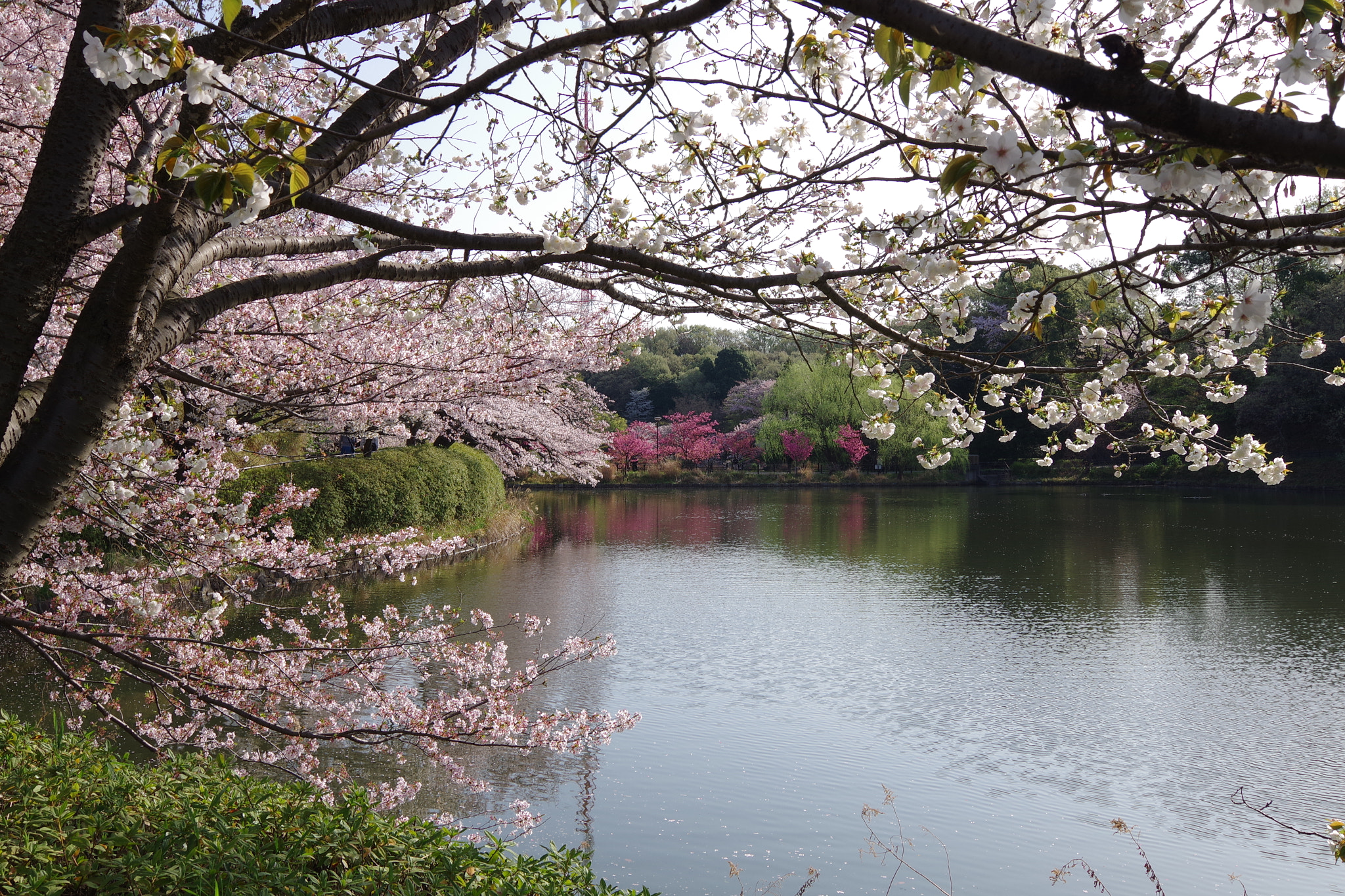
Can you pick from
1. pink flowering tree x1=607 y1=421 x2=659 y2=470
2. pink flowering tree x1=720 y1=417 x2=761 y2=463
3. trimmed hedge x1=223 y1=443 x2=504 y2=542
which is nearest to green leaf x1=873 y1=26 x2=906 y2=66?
trimmed hedge x1=223 y1=443 x2=504 y2=542

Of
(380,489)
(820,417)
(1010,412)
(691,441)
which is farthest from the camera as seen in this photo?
(691,441)

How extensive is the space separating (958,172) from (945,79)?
168 mm

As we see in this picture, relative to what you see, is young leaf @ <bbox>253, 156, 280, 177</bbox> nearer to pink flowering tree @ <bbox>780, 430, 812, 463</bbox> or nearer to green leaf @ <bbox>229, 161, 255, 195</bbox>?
green leaf @ <bbox>229, 161, 255, 195</bbox>

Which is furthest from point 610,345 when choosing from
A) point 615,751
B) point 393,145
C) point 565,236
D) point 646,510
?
point 646,510

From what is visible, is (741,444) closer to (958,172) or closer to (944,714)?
(944,714)

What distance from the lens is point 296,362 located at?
208 inches

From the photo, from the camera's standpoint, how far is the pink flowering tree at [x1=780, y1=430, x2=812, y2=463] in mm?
29266

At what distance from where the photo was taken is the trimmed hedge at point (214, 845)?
2.15m

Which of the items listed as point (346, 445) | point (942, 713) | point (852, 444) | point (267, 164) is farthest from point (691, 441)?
point (267, 164)

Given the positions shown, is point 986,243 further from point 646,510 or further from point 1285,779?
point 646,510

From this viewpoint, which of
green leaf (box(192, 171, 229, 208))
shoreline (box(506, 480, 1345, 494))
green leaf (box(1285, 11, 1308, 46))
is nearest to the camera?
green leaf (box(1285, 11, 1308, 46))

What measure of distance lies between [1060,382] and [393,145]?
2.35 meters

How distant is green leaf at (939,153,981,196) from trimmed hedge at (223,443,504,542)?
8.11m

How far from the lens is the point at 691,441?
1215 inches
